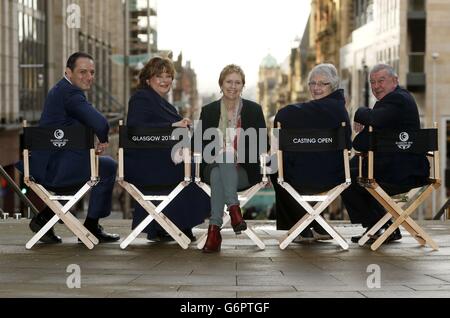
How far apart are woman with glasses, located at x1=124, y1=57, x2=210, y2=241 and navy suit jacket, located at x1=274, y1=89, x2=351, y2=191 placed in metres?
0.99

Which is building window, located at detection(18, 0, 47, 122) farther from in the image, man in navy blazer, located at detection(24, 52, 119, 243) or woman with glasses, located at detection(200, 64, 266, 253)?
woman with glasses, located at detection(200, 64, 266, 253)

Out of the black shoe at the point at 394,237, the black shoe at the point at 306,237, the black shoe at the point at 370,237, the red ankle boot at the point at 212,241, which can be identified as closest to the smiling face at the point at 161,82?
the red ankle boot at the point at 212,241

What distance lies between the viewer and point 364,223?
11008 mm

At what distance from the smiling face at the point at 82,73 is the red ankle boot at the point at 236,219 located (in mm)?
1949

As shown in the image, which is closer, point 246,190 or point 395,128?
point 246,190

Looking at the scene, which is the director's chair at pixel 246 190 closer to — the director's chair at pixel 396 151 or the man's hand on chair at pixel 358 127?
the director's chair at pixel 396 151

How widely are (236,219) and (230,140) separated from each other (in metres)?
0.84

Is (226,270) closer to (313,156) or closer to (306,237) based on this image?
(313,156)

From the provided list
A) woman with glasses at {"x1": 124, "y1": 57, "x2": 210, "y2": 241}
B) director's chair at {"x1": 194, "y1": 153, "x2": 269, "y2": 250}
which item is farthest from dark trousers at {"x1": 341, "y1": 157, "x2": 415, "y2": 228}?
woman with glasses at {"x1": 124, "y1": 57, "x2": 210, "y2": 241}

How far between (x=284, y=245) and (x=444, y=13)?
40.9m

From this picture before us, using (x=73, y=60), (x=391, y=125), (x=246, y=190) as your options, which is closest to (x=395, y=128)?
(x=391, y=125)

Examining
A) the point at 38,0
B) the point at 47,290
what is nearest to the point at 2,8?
the point at 38,0

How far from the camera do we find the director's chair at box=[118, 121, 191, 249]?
33.7 feet

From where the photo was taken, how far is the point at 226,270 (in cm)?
835
